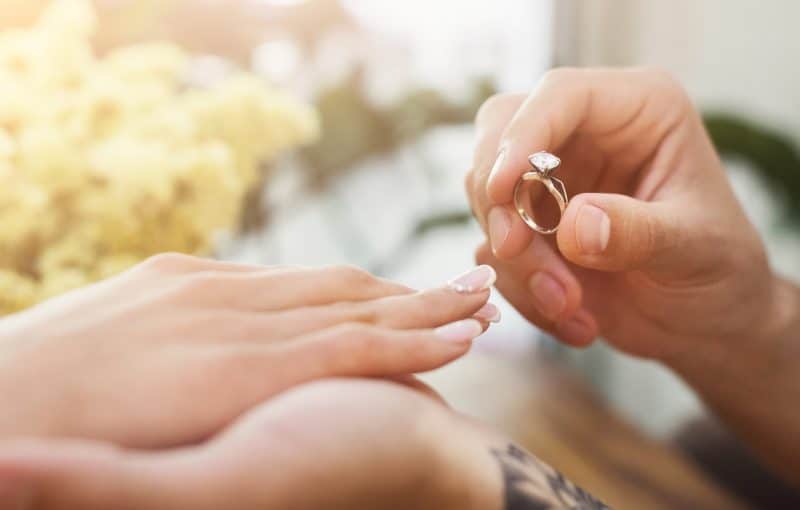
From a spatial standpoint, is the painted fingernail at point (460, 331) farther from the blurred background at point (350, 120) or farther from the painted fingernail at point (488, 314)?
the blurred background at point (350, 120)

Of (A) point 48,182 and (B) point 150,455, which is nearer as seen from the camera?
(B) point 150,455

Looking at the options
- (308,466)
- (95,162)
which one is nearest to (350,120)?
(95,162)

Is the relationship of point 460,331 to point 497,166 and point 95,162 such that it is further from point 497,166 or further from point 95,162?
point 95,162

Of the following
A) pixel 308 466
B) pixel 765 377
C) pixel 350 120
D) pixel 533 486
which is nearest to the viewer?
pixel 308 466

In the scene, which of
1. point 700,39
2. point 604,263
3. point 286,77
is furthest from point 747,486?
point 286,77

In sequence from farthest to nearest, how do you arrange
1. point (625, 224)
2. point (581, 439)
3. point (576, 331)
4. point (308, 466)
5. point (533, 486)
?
point (581, 439) < point (576, 331) < point (625, 224) < point (533, 486) < point (308, 466)

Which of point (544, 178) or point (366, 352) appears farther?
point (544, 178)

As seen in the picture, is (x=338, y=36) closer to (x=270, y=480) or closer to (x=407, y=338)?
(x=407, y=338)
